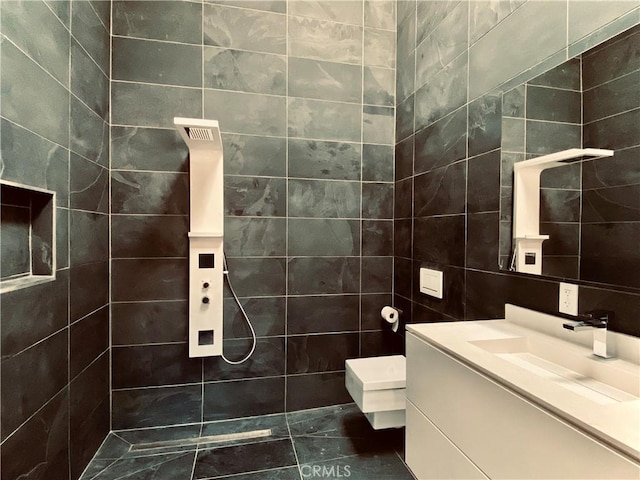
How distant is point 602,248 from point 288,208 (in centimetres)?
173

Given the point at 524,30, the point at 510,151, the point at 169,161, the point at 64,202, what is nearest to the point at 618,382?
the point at 510,151

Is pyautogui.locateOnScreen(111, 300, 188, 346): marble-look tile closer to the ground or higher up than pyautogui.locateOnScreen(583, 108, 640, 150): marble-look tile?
closer to the ground

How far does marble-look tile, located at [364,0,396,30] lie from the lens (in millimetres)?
2439

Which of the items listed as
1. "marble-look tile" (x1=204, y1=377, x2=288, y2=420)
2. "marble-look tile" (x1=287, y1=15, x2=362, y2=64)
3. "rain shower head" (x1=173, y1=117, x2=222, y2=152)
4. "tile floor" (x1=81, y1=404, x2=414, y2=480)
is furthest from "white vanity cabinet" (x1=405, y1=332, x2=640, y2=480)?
"marble-look tile" (x1=287, y1=15, x2=362, y2=64)

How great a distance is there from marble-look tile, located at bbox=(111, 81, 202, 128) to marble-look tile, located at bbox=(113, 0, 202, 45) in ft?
1.10

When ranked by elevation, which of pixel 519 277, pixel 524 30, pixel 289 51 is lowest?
pixel 519 277

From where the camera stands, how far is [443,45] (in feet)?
6.45

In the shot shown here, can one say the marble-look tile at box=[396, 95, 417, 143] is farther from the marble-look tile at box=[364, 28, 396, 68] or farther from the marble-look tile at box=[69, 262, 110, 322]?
the marble-look tile at box=[69, 262, 110, 322]

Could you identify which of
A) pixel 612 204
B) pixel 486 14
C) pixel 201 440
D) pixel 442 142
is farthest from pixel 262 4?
pixel 201 440

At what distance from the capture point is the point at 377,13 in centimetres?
246

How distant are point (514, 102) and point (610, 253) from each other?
784 mm

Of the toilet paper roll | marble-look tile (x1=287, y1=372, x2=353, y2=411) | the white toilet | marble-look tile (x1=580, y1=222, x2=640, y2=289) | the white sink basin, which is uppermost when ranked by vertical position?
marble-look tile (x1=580, y1=222, x2=640, y2=289)

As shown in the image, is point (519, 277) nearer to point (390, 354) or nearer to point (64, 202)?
point (390, 354)

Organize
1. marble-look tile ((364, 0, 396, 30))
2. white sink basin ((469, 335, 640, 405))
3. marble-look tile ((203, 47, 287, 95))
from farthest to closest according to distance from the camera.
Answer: marble-look tile ((364, 0, 396, 30)) → marble-look tile ((203, 47, 287, 95)) → white sink basin ((469, 335, 640, 405))
